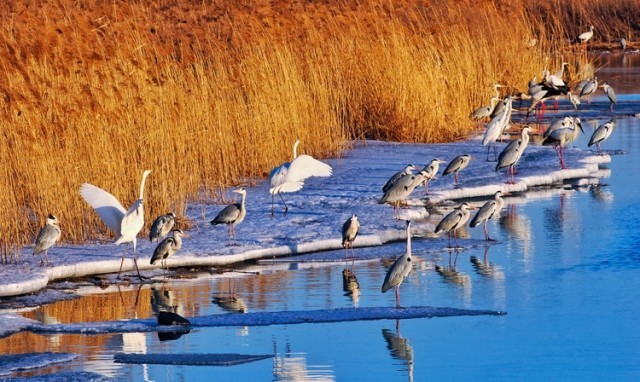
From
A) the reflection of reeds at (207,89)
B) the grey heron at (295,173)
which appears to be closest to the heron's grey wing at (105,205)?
the reflection of reeds at (207,89)

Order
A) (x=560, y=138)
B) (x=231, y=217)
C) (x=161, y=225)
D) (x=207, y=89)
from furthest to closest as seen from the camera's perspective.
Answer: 1. (x=560, y=138)
2. (x=207, y=89)
3. (x=231, y=217)
4. (x=161, y=225)

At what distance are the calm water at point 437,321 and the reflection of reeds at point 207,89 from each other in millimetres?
2367

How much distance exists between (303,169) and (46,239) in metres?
3.69

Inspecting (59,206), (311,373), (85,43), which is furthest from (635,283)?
(85,43)

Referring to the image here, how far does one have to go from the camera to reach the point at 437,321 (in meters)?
8.71

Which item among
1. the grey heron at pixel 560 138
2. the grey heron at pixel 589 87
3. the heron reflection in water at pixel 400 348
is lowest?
the heron reflection in water at pixel 400 348

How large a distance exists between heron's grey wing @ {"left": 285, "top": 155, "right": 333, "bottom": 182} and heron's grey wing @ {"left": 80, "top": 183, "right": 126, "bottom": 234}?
276cm

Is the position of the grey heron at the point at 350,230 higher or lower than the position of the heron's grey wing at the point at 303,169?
lower

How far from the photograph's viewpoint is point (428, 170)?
1454 cm

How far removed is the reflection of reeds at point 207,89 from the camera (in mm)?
12367

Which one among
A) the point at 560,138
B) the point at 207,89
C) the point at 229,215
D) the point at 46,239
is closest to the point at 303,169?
the point at 229,215

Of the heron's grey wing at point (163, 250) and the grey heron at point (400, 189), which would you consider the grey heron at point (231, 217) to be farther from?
the grey heron at point (400, 189)

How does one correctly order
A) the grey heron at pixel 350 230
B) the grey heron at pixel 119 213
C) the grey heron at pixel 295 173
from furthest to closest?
the grey heron at pixel 295 173 < the grey heron at pixel 350 230 < the grey heron at pixel 119 213

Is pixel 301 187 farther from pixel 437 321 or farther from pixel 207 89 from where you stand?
pixel 437 321
